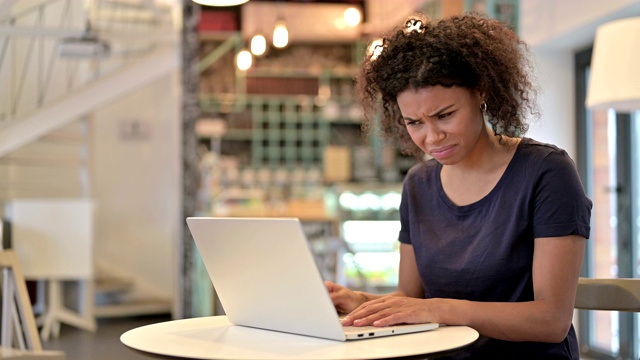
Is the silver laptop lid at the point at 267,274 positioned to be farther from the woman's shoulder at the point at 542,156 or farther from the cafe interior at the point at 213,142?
the cafe interior at the point at 213,142

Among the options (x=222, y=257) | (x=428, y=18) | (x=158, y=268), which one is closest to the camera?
(x=222, y=257)

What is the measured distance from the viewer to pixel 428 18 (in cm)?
201

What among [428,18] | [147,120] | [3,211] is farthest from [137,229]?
[428,18]

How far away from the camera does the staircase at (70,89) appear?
8078 mm

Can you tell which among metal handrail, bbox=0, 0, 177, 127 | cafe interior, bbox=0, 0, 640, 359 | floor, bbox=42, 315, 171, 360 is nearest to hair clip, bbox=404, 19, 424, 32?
cafe interior, bbox=0, 0, 640, 359

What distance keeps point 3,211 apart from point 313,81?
15.1ft

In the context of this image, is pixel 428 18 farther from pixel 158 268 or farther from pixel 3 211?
pixel 158 268

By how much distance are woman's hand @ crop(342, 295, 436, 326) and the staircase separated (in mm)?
6459

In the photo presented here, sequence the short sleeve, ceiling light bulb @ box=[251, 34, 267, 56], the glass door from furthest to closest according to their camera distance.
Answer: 1. ceiling light bulb @ box=[251, 34, 267, 56]
2. the glass door
3. the short sleeve

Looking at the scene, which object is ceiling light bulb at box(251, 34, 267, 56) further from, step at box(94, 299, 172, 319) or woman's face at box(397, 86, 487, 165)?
woman's face at box(397, 86, 487, 165)

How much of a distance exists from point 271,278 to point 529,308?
0.54m

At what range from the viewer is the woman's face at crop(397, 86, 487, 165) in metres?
1.82

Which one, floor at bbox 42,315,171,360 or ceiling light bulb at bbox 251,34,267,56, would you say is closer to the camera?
floor at bbox 42,315,171,360

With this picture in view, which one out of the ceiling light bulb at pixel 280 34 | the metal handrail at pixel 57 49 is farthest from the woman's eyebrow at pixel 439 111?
the metal handrail at pixel 57 49
